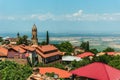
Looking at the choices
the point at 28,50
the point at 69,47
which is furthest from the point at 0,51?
the point at 69,47

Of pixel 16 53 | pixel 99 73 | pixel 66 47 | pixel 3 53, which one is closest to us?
pixel 99 73

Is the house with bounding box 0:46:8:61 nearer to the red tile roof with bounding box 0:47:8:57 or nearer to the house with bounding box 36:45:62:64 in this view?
the red tile roof with bounding box 0:47:8:57

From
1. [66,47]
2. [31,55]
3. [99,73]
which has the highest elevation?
[99,73]

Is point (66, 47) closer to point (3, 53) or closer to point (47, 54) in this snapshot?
point (47, 54)

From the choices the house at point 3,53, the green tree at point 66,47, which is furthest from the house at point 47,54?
the green tree at point 66,47

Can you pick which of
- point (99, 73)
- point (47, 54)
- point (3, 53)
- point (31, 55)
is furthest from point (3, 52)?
point (99, 73)

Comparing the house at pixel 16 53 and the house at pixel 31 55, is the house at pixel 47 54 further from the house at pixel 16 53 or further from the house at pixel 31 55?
the house at pixel 16 53

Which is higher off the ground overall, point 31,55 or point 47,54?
point 31,55

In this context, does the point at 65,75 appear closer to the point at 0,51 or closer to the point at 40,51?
the point at 0,51

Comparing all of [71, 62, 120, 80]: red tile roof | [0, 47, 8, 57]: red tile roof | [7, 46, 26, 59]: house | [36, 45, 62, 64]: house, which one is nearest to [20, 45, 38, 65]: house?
[7, 46, 26, 59]: house
